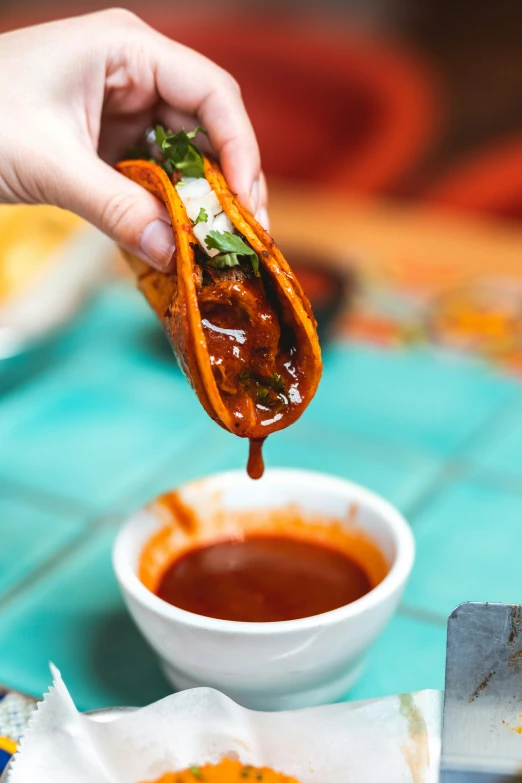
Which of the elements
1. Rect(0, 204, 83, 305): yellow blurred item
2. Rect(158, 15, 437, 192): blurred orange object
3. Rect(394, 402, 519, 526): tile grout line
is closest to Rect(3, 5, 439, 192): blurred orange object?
Rect(158, 15, 437, 192): blurred orange object

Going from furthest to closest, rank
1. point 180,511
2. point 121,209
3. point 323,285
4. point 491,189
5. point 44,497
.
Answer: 1. point 491,189
2. point 323,285
3. point 44,497
4. point 180,511
5. point 121,209

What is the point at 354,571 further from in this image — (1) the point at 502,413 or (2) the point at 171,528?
(1) the point at 502,413

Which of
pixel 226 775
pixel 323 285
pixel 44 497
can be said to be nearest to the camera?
pixel 226 775

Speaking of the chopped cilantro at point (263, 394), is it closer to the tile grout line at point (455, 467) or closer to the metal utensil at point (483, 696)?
the metal utensil at point (483, 696)

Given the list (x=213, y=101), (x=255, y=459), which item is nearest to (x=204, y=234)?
(x=255, y=459)

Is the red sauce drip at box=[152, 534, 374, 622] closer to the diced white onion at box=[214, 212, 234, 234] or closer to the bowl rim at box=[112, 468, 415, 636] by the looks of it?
the bowl rim at box=[112, 468, 415, 636]

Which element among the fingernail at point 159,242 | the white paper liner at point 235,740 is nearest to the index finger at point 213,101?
the fingernail at point 159,242

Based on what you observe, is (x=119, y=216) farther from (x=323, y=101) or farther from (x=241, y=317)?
(x=323, y=101)
